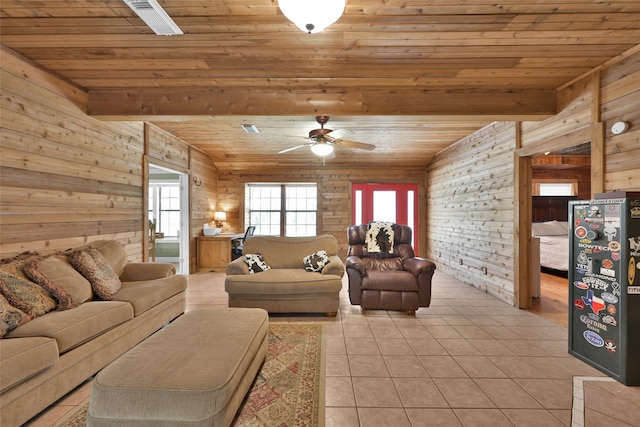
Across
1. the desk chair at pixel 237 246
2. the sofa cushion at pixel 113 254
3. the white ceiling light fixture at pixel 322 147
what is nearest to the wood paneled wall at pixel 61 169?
the sofa cushion at pixel 113 254

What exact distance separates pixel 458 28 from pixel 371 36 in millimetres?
664

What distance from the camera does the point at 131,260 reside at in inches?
156

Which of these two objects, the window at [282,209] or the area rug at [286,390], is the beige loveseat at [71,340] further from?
the window at [282,209]

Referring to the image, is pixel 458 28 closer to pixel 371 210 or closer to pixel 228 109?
pixel 228 109

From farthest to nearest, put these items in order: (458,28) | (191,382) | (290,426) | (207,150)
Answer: (207,150) < (458,28) < (290,426) < (191,382)

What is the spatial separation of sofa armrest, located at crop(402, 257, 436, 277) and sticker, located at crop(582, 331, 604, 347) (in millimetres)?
1450

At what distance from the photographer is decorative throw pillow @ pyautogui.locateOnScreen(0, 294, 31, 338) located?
1.78 m

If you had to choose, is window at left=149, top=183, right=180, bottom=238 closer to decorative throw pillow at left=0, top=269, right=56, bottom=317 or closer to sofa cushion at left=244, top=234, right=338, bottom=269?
sofa cushion at left=244, top=234, right=338, bottom=269

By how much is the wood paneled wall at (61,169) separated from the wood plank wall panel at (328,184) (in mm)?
2974

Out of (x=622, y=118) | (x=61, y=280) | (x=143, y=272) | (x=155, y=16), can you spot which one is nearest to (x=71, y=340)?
(x=61, y=280)

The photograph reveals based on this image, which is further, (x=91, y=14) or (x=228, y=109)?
(x=228, y=109)

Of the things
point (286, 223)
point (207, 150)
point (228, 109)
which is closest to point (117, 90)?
point (228, 109)

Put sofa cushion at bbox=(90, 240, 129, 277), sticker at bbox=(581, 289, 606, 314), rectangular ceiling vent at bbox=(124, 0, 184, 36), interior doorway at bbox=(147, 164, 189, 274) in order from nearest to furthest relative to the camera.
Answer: rectangular ceiling vent at bbox=(124, 0, 184, 36) < sticker at bbox=(581, 289, 606, 314) < sofa cushion at bbox=(90, 240, 129, 277) < interior doorway at bbox=(147, 164, 189, 274)

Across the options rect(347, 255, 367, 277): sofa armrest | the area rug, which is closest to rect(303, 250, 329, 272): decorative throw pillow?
rect(347, 255, 367, 277): sofa armrest
